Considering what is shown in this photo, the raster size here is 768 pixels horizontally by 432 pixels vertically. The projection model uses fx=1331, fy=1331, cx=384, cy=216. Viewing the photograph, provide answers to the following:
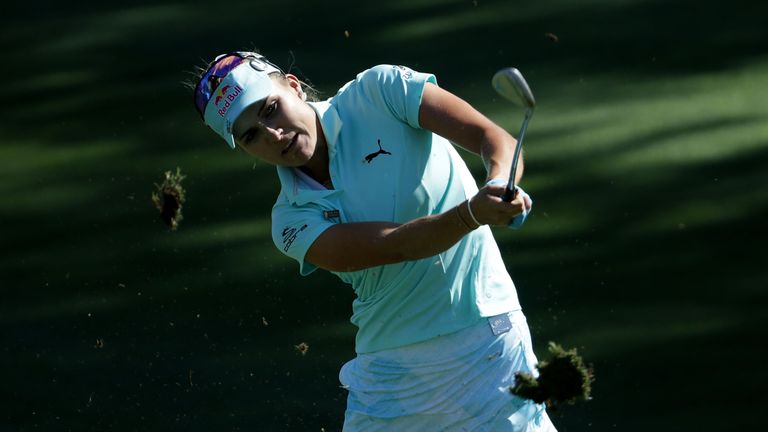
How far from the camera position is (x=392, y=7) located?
6.01 metres

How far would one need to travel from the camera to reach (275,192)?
5316 millimetres

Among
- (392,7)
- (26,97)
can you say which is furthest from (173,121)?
(392,7)

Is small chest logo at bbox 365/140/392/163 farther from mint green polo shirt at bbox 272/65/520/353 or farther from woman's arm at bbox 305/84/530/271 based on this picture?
woman's arm at bbox 305/84/530/271

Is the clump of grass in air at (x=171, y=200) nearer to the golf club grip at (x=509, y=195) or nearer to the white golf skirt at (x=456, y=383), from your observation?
the white golf skirt at (x=456, y=383)

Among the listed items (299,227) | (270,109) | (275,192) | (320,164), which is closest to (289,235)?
(299,227)

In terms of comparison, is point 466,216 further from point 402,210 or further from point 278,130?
point 278,130

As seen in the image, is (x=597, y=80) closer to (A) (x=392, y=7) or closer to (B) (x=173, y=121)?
(A) (x=392, y=7)

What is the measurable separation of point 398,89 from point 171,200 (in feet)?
7.16

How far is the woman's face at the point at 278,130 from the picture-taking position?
2.94 metres

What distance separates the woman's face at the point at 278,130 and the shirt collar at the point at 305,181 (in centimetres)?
3

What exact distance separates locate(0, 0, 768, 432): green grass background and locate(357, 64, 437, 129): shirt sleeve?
181 cm

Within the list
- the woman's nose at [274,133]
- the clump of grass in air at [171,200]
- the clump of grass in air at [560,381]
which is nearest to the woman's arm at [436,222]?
the woman's nose at [274,133]

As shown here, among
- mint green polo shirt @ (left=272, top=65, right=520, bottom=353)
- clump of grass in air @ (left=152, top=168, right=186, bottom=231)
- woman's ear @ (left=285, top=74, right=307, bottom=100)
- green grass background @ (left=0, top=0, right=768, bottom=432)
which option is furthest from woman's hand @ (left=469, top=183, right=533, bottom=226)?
clump of grass in air @ (left=152, top=168, right=186, bottom=231)

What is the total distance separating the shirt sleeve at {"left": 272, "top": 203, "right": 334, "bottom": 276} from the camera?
2.96 metres
